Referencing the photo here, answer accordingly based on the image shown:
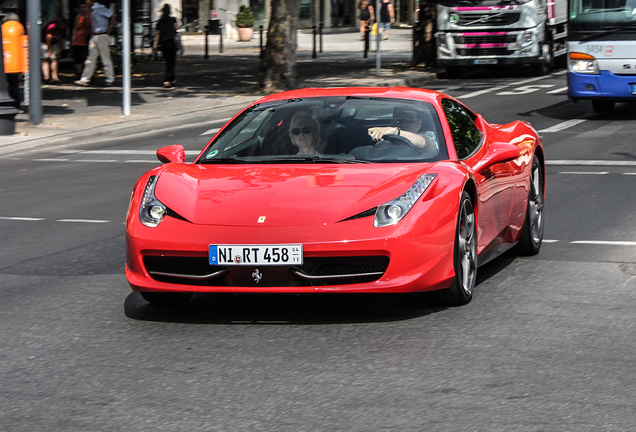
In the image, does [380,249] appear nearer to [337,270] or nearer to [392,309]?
[337,270]

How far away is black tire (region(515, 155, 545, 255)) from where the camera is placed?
297 inches

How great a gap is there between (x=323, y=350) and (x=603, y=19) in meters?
13.6

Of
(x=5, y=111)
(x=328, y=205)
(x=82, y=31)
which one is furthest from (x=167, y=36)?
(x=328, y=205)

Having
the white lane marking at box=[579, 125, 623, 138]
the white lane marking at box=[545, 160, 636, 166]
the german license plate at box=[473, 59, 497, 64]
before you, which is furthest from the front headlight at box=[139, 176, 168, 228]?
the german license plate at box=[473, 59, 497, 64]

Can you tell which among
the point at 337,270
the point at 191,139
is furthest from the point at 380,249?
the point at 191,139

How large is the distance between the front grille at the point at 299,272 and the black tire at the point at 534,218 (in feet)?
7.39

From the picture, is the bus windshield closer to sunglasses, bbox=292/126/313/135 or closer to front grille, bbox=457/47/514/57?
front grille, bbox=457/47/514/57

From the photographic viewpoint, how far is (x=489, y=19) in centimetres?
2706

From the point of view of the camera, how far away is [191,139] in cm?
1708

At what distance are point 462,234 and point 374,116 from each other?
106cm

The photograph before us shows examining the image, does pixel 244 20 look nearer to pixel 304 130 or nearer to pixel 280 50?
pixel 280 50

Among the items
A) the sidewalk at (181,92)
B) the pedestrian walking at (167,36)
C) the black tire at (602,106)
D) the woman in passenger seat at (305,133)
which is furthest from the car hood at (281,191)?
the pedestrian walking at (167,36)

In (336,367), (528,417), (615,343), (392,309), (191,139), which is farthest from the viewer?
(191,139)

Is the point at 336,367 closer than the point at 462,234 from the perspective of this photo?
Yes
